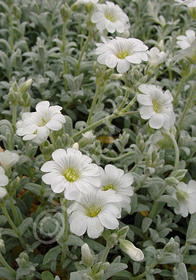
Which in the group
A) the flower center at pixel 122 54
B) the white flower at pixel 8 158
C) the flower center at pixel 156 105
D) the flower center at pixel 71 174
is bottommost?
the flower center at pixel 71 174

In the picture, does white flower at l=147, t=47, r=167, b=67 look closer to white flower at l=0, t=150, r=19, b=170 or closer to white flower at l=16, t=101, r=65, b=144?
white flower at l=16, t=101, r=65, b=144

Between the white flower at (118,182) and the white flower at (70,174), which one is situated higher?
the white flower at (70,174)

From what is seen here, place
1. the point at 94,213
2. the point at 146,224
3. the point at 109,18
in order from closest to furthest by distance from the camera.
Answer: the point at 94,213, the point at 146,224, the point at 109,18

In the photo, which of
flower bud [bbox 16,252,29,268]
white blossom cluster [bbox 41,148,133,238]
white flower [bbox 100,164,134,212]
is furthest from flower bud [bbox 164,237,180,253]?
flower bud [bbox 16,252,29,268]

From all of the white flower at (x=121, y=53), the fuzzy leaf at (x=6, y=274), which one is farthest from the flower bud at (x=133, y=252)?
the white flower at (x=121, y=53)

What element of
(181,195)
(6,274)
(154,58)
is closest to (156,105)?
(154,58)

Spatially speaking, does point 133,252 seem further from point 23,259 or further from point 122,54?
point 122,54

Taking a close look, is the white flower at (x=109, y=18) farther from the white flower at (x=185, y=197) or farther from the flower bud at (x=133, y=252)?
the flower bud at (x=133, y=252)

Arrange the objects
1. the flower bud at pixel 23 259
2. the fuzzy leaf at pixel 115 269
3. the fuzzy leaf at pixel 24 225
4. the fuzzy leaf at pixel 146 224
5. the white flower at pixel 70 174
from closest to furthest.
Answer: the white flower at pixel 70 174
the fuzzy leaf at pixel 115 269
the flower bud at pixel 23 259
the fuzzy leaf at pixel 24 225
the fuzzy leaf at pixel 146 224
